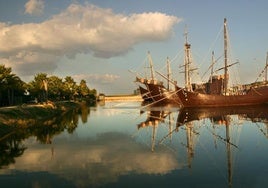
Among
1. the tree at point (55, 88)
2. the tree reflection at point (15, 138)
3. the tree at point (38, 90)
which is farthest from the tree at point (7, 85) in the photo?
the tree at point (55, 88)

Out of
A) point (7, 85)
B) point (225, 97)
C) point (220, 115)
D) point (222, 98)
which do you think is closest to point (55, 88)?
point (7, 85)

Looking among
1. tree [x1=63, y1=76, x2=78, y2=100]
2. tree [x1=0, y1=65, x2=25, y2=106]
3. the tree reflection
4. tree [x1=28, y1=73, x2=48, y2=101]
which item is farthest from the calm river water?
tree [x1=63, y1=76, x2=78, y2=100]

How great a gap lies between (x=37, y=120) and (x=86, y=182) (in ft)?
126

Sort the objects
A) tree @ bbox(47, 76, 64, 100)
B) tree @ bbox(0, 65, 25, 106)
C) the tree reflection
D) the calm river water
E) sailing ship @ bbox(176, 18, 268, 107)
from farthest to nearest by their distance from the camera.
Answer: tree @ bbox(47, 76, 64, 100)
sailing ship @ bbox(176, 18, 268, 107)
tree @ bbox(0, 65, 25, 106)
the tree reflection
the calm river water

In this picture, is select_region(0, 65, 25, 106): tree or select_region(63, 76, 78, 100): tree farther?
select_region(63, 76, 78, 100): tree

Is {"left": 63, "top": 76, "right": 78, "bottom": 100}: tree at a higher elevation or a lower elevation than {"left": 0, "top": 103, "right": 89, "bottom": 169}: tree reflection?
higher

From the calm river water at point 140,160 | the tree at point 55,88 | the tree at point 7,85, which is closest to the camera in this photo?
the calm river water at point 140,160

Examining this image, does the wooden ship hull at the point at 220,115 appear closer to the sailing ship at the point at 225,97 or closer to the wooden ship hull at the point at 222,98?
the wooden ship hull at the point at 222,98

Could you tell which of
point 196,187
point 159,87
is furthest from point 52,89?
point 196,187

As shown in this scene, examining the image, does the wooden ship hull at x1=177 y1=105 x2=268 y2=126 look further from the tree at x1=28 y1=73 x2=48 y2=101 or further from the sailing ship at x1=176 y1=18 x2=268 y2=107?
the tree at x1=28 y1=73 x2=48 y2=101

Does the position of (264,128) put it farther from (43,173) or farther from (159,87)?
(159,87)

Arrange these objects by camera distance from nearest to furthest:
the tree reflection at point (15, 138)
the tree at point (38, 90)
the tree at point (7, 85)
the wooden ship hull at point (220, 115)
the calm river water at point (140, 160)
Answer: the calm river water at point (140, 160) < the tree reflection at point (15, 138) < the wooden ship hull at point (220, 115) < the tree at point (7, 85) < the tree at point (38, 90)

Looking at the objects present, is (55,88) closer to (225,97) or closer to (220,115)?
(225,97)

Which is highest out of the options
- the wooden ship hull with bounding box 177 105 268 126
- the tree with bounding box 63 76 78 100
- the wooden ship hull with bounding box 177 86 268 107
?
the tree with bounding box 63 76 78 100
